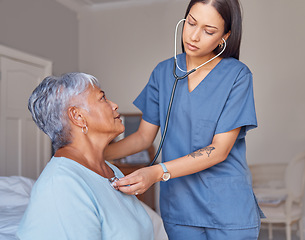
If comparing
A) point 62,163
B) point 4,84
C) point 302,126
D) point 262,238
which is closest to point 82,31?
point 4,84

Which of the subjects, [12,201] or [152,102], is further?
[12,201]

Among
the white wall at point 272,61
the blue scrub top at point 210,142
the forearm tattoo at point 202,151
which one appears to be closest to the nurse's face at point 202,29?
the blue scrub top at point 210,142

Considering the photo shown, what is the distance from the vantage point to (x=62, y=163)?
99 centimetres

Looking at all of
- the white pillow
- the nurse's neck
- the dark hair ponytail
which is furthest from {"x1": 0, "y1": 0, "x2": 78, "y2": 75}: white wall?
the dark hair ponytail

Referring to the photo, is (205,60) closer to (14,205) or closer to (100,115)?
(100,115)

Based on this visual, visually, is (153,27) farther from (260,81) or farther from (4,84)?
(4,84)

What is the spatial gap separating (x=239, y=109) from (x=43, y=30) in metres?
3.39

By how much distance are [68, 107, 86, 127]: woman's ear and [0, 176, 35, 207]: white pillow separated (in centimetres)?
132

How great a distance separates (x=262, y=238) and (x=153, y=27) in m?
2.69

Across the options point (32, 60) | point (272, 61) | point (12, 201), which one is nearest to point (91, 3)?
point (32, 60)

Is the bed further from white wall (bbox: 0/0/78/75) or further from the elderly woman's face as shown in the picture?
white wall (bbox: 0/0/78/75)

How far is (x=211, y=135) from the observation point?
4.07 feet

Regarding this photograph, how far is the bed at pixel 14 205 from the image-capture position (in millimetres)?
1797

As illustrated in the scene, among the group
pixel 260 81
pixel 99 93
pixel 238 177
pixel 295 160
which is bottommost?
pixel 295 160
